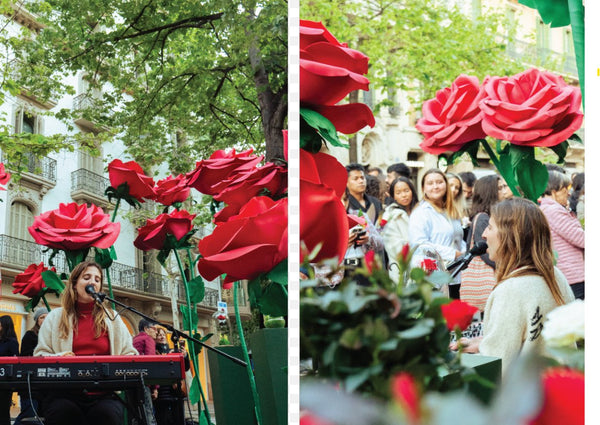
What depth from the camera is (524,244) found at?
0.93 m

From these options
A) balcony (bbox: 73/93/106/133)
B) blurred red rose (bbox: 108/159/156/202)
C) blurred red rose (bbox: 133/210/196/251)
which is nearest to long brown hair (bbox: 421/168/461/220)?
blurred red rose (bbox: 133/210/196/251)

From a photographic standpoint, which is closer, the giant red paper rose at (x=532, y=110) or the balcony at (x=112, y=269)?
the giant red paper rose at (x=532, y=110)

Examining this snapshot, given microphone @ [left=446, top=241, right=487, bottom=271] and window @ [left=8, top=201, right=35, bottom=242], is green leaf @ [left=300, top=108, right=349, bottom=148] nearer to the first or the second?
microphone @ [left=446, top=241, right=487, bottom=271]

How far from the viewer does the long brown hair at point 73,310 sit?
1569 millimetres

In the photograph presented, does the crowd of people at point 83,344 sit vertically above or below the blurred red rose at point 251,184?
below

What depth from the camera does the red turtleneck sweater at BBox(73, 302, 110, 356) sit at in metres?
1.61

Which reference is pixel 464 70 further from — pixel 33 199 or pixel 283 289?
pixel 33 199

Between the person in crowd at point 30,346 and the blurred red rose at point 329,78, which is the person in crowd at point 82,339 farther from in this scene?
the blurred red rose at point 329,78

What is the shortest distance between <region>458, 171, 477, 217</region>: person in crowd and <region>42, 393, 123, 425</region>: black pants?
92 cm

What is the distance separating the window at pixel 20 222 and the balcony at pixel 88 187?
120 mm

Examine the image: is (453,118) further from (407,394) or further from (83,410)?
(83,410)

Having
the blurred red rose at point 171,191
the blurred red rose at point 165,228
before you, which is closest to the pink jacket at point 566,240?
the blurred red rose at point 165,228

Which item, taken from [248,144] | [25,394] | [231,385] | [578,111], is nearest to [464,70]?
[578,111]

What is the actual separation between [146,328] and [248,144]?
0.52 meters
